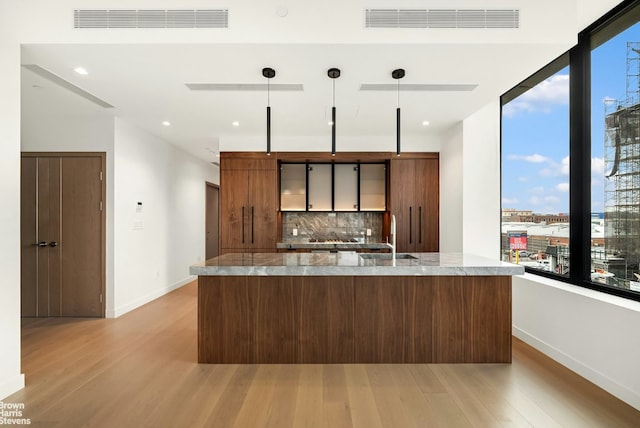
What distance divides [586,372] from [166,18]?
4.28 m

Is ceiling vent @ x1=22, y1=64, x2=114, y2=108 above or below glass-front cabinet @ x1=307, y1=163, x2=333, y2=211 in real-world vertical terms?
above

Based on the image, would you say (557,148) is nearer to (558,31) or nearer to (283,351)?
(558,31)

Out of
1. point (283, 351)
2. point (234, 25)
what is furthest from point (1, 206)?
→ point (283, 351)

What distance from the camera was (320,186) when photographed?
5.68 m

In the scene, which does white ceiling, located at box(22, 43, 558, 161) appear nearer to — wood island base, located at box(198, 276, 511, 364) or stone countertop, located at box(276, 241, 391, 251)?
stone countertop, located at box(276, 241, 391, 251)

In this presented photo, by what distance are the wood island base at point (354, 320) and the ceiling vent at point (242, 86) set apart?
74.0 inches

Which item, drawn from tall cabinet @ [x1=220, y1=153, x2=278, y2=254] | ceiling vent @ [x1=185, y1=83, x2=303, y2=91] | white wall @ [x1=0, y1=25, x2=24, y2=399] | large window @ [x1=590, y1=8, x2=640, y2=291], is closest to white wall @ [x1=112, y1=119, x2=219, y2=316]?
tall cabinet @ [x1=220, y1=153, x2=278, y2=254]

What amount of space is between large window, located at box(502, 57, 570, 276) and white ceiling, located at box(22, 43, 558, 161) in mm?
533

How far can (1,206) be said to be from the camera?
2.41m

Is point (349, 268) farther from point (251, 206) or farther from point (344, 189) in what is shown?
point (344, 189)

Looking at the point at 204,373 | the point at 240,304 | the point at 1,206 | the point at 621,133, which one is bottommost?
the point at 204,373

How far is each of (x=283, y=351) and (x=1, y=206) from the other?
239 cm

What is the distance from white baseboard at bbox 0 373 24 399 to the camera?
240cm

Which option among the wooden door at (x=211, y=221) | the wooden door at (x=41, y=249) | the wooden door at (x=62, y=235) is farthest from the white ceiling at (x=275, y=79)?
the wooden door at (x=211, y=221)
